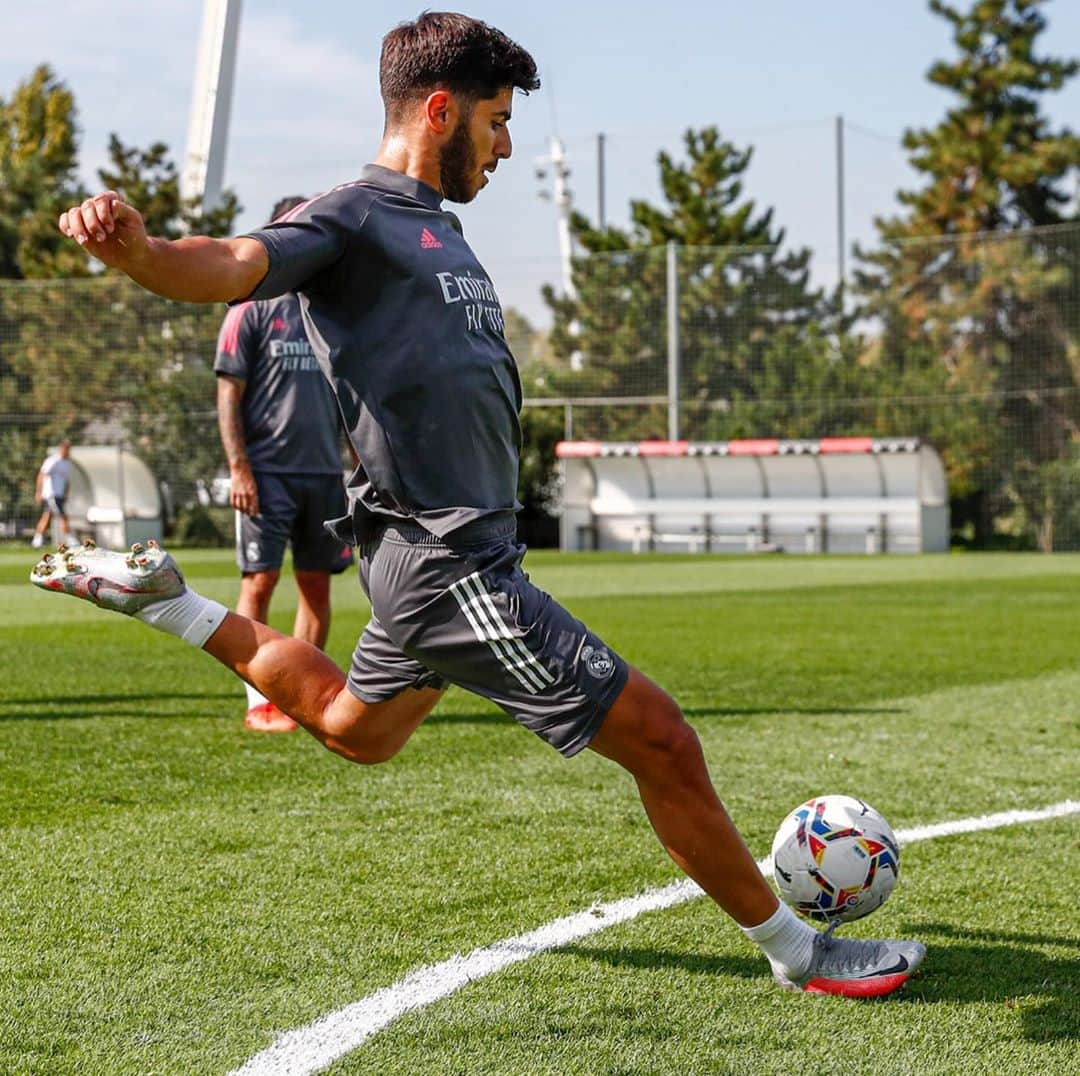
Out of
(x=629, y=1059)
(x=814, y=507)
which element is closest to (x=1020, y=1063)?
(x=629, y=1059)

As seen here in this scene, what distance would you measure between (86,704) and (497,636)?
5.09 metres

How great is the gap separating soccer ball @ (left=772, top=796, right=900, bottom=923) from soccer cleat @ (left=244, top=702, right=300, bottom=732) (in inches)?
140

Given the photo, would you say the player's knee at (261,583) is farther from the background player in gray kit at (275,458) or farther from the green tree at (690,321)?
the green tree at (690,321)

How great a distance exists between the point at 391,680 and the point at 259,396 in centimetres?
375

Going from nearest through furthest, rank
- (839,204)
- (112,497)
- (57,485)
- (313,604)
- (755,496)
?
(313,604)
(57,485)
(112,497)
(755,496)
(839,204)

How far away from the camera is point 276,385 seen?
7031mm

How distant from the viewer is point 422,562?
327 cm

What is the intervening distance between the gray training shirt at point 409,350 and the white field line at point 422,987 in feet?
3.24

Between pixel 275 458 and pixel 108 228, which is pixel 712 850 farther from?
pixel 275 458

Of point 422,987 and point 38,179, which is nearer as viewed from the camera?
point 422,987

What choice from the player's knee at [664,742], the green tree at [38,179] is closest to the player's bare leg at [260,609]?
the player's knee at [664,742]

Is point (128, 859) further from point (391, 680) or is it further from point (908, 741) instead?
point (908, 741)

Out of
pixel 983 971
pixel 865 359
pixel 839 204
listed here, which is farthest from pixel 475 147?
pixel 839 204

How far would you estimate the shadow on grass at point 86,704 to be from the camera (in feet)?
24.1
